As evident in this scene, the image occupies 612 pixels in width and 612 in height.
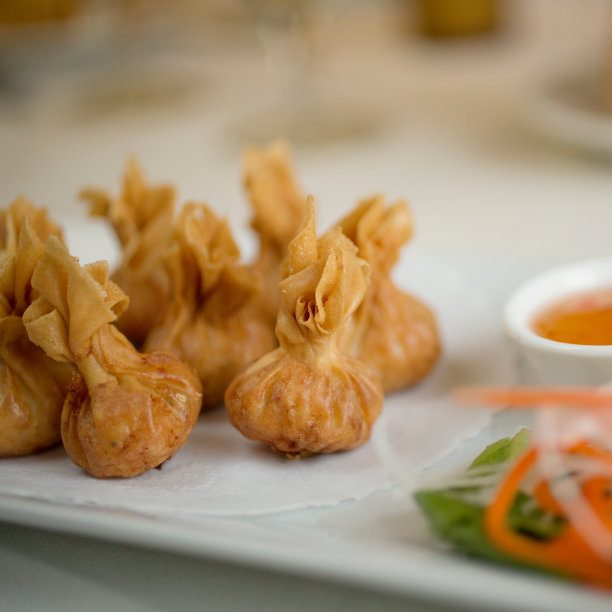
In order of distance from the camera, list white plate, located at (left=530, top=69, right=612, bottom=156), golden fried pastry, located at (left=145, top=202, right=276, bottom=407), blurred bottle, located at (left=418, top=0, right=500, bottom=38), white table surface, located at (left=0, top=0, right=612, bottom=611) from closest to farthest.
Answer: white table surface, located at (left=0, top=0, right=612, bottom=611), golden fried pastry, located at (left=145, top=202, right=276, bottom=407), white plate, located at (left=530, top=69, right=612, bottom=156), blurred bottle, located at (left=418, top=0, right=500, bottom=38)

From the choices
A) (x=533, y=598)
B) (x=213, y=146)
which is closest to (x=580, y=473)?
(x=533, y=598)

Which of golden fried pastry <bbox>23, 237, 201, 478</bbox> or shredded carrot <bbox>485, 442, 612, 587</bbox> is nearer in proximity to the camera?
shredded carrot <bbox>485, 442, 612, 587</bbox>

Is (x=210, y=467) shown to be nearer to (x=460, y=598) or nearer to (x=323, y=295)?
(x=323, y=295)

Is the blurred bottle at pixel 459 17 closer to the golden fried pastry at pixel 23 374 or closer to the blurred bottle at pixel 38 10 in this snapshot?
the blurred bottle at pixel 38 10

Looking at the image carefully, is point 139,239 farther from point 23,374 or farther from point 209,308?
point 23,374

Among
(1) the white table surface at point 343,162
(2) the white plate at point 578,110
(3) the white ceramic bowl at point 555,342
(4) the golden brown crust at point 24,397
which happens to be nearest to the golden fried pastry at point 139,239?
(4) the golden brown crust at point 24,397

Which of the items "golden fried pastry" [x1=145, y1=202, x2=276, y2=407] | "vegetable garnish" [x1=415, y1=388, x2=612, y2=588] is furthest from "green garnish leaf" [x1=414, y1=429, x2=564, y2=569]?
"golden fried pastry" [x1=145, y1=202, x2=276, y2=407]

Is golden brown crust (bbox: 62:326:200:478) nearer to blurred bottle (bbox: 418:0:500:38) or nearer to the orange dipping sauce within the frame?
the orange dipping sauce
